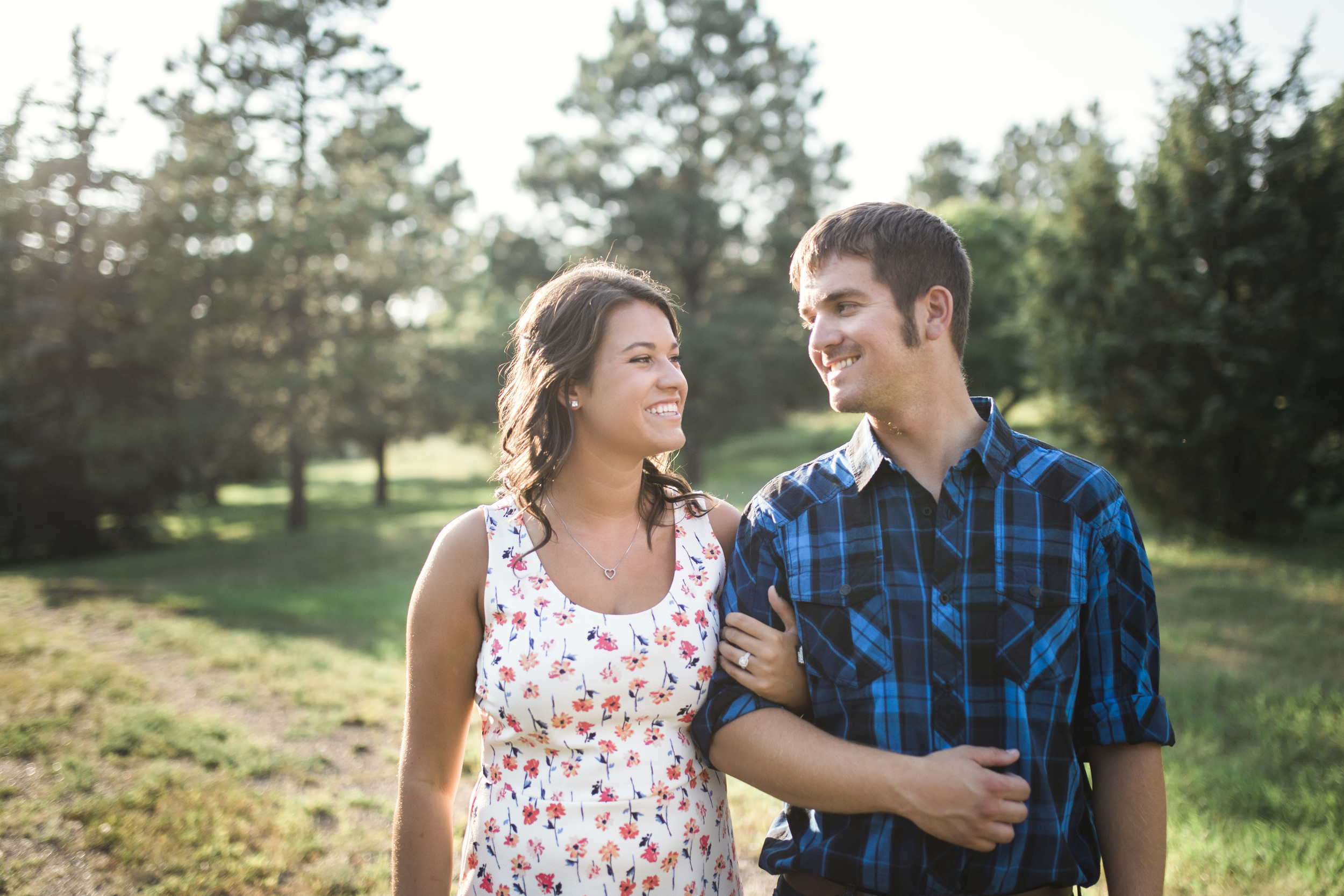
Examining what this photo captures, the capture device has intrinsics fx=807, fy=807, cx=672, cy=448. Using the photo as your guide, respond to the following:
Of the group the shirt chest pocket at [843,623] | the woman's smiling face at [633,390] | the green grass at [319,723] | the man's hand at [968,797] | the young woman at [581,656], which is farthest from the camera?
the green grass at [319,723]

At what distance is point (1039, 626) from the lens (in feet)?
6.80

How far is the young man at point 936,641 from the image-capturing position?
2.02 metres

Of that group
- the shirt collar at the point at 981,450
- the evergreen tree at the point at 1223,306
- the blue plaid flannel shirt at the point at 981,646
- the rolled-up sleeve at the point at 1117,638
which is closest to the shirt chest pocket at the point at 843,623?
the blue plaid flannel shirt at the point at 981,646

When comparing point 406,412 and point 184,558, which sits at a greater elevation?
point 406,412

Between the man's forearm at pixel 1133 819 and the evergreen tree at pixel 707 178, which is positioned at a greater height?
the evergreen tree at pixel 707 178

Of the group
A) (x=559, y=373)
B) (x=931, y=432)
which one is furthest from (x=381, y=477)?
(x=931, y=432)

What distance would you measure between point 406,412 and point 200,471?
16.7 ft

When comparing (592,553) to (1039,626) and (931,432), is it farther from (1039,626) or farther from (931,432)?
(1039,626)

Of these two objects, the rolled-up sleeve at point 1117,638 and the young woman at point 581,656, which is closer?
the rolled-up sleeve at point 1117,638

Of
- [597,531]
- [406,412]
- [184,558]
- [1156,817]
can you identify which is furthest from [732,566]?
[406,412]

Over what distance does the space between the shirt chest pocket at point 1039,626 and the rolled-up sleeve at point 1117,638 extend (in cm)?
6

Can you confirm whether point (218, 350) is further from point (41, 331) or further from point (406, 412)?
point (406, 412)

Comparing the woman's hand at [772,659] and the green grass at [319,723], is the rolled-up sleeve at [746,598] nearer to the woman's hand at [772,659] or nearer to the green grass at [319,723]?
the woman's hand at [772,659]

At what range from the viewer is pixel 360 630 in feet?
31.1
